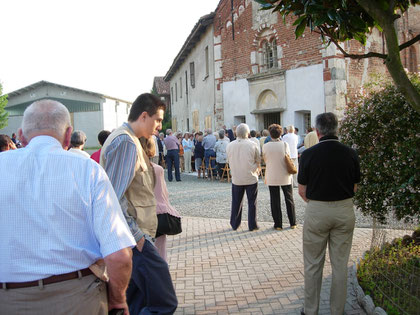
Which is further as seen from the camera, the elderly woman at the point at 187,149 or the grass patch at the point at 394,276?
the elderly woman at the point at 187,149

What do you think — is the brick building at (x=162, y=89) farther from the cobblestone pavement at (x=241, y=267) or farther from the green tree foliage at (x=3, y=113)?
the cobblestone pavement at (x=241, y=267)

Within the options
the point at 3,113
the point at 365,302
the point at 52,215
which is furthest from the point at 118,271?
the point at 3,113

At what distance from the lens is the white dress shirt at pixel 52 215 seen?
6.92 feet

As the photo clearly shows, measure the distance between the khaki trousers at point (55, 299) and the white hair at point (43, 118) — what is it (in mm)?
811

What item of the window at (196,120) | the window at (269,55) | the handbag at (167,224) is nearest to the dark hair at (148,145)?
the handbag at (167,224)

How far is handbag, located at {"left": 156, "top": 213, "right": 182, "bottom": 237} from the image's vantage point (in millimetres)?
3861

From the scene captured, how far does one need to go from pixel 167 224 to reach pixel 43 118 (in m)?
1.81

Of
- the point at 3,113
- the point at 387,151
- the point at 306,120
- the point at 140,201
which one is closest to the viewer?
the point at 140,201

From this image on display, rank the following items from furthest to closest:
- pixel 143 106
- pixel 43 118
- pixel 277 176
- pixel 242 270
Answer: pixel 277 176 < pixel 242 270 < pixel 143 106 < pixel 43 118

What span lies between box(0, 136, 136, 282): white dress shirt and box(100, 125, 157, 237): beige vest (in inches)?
37.6

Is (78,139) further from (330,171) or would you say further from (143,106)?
(330,171)

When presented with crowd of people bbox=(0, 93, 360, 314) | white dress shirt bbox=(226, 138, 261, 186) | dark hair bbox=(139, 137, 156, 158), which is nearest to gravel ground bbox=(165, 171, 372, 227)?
white dress shirt bbox=(226, 138, 261, 186)

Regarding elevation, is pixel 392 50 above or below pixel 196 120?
below

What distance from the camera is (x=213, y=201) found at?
12188mm
